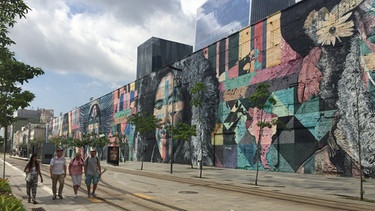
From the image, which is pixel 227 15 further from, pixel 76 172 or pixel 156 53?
pixel 76 172

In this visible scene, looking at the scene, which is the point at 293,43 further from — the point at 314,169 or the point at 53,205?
the point at 53,205

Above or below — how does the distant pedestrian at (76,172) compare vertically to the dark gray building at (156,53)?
below

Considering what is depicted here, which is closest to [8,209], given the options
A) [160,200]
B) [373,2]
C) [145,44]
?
→ [160,200]

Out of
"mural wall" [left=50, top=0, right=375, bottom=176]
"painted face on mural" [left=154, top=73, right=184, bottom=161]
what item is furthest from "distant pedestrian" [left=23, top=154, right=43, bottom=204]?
"painted face on mural" [left=154, top=73, right=184, bottom=161]

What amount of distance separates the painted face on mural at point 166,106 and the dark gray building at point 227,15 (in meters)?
87.6

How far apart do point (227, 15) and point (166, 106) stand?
347 ft

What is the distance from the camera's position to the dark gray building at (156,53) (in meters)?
123

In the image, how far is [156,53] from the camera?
124 metres

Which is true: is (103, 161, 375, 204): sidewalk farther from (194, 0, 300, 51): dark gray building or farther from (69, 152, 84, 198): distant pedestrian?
(194, 0, 300, 51): dark gray building

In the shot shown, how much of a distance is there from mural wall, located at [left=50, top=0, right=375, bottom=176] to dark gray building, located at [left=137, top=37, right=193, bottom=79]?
70.3 m

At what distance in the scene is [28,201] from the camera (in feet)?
39.9

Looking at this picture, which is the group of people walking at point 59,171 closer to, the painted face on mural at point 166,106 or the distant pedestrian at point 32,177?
the distant pedestrian at point 32,177

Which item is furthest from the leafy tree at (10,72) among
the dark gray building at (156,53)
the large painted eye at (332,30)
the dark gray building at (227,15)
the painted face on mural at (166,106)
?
the dark gray building at (227,15)

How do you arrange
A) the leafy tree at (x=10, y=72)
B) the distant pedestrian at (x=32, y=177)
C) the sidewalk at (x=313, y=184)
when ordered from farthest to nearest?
the sidewalk at (x=313, y=184), the distant pedestrian at (x=32, y=177), the leafy tree at (x=10, y=72)
